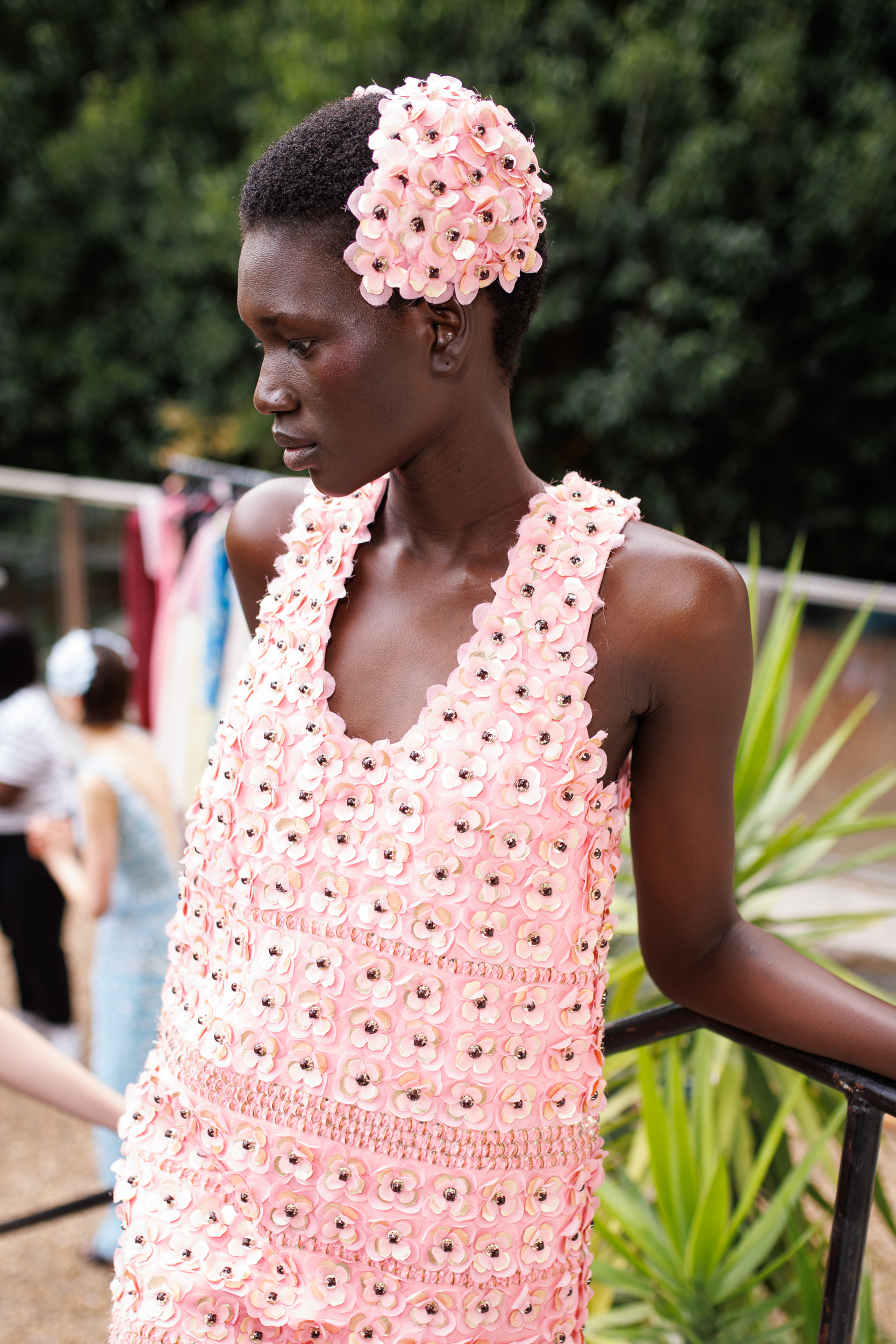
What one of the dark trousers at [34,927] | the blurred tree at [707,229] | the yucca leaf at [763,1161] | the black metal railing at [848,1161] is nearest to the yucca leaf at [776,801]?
the yucca leaf at [763,1161]

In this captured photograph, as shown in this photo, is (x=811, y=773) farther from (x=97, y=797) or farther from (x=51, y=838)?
(x=51, y=838)

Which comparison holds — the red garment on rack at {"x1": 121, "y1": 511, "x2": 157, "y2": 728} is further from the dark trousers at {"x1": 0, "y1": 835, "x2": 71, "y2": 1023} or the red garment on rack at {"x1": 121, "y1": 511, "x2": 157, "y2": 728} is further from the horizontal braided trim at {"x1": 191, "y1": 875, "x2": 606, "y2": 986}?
the horizontal braided trim at {"x1": 191, "y1": 875, "x2": 606, "y2": 986}

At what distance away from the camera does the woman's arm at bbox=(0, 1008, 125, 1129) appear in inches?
54.6

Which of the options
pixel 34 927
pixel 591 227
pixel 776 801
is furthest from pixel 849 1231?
pixel 591 227

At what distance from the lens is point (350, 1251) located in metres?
1.03

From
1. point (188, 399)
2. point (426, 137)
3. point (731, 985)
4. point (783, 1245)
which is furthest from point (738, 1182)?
point (188, 399)

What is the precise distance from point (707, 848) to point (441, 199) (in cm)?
65

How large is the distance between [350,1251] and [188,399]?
11.0 m

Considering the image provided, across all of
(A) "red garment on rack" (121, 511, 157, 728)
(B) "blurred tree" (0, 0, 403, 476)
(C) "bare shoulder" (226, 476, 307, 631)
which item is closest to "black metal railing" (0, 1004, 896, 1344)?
(C) "bare shoulder" (226, 476, 307, 631)

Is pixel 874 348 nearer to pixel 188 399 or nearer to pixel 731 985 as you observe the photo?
pixel 188 399

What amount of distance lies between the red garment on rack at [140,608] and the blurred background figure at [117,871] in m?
1.88

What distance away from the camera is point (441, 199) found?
97 cm

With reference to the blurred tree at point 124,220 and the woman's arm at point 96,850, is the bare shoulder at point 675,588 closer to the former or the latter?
the woman's arm at point 96,850

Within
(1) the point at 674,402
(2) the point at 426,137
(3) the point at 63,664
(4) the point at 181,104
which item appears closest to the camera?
(2) the point at 426,137
